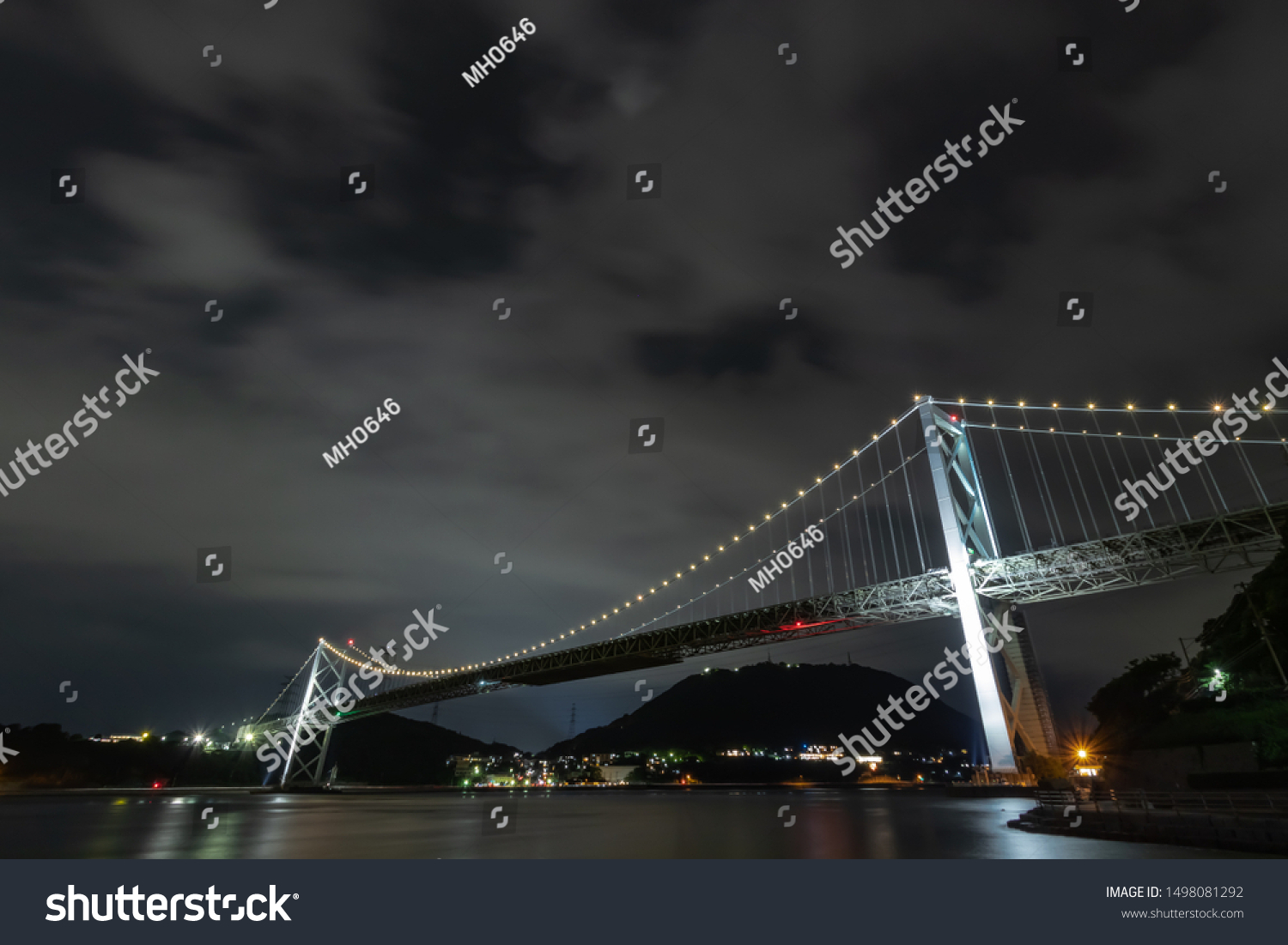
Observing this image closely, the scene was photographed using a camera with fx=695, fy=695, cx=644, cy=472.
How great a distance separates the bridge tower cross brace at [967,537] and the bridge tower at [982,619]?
3 centimetres

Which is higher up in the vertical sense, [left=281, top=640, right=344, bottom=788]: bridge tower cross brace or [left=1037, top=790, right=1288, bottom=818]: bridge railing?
[left=281, top=640, right=344, bottom=788]: bridge tower cross brace

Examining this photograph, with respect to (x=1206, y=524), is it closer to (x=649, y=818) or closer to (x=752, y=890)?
(x=649, y=818)

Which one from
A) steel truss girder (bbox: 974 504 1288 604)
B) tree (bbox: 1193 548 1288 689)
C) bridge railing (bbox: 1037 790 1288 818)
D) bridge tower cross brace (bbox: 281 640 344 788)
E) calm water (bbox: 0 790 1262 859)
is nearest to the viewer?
bridge railing (bbox: 1037 790 1288 818)

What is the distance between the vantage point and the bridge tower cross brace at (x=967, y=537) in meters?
29.0

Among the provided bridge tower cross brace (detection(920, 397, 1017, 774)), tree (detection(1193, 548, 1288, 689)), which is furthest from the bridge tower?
tree (detection(1193, 548, 1288, 689))

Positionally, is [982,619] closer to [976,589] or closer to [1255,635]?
[976,589]

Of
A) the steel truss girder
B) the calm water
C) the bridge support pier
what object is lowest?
the calm water

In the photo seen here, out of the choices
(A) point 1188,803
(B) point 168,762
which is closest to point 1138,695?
(A) point 1188,803

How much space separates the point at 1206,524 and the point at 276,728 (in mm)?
79105

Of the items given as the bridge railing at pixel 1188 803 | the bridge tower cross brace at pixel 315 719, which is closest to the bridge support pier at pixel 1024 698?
the bridge railing at pixel 1188 803

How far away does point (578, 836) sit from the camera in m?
19.0

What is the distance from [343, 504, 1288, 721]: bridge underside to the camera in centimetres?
2889

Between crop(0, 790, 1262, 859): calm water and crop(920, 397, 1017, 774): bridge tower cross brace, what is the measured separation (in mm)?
2860

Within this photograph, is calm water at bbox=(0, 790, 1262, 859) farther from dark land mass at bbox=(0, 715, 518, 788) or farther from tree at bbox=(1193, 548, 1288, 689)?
dark land mass at bbox=(0, 715, 518, 788)
